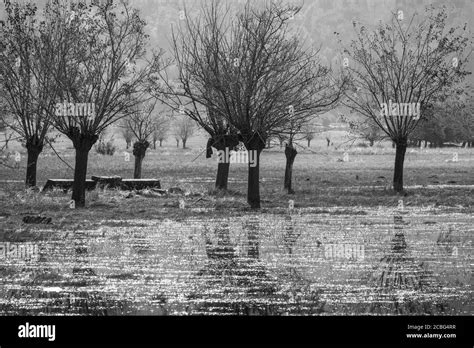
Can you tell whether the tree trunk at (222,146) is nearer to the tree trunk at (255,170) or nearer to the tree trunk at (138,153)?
the tree trunk at (255,170)

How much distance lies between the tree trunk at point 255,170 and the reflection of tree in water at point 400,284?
9.43 metres

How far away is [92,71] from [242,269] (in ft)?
52.2

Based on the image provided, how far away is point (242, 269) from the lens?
13844mm

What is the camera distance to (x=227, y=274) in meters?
13.3

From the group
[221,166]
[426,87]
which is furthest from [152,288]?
[426,87]

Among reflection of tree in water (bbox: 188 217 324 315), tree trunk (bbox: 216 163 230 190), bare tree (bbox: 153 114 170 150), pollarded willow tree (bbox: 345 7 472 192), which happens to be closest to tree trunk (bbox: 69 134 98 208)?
tree trunk (bbox: 216 163 230 190)

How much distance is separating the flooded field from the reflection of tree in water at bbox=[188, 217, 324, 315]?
0.05 ft

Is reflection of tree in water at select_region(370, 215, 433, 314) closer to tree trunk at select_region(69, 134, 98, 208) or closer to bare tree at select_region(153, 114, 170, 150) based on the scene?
tree trunk at select_region(69, 134, 98, 208)

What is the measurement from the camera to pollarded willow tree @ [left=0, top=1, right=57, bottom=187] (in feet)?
90.8

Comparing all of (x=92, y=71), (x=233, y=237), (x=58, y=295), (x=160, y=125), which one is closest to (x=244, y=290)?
(x=58, y=295)

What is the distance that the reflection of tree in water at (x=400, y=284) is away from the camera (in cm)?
1060
